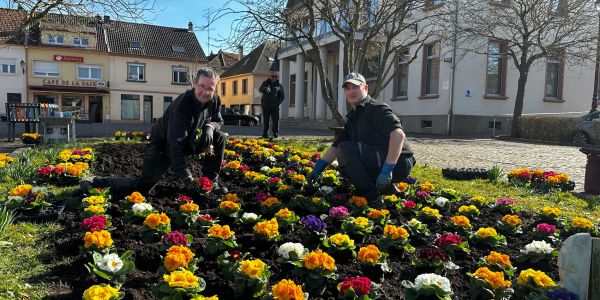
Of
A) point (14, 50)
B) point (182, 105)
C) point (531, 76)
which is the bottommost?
point (182, 105)

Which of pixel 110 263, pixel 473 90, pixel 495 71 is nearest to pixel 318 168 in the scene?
pixel 110 263

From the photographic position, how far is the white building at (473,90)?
66.1 ft

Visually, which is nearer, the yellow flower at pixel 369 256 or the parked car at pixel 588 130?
the yellow flower at pixel 369 256

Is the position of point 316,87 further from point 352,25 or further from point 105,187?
point 105,187

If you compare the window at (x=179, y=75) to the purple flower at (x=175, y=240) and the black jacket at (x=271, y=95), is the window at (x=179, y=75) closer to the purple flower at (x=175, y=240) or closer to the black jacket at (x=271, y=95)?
the black jacket at (x=271, y=95)

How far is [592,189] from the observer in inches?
234

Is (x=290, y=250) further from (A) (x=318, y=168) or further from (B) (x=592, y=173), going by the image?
(B) (x=592, y=173)

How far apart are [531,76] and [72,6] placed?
62.2ft

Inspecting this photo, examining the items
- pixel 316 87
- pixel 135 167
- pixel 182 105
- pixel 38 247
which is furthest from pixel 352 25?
pixel 316 87

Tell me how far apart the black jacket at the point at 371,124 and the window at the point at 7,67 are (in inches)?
1600

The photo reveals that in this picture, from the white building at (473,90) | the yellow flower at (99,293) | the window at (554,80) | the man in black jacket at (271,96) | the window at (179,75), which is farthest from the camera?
the window at (179,75)

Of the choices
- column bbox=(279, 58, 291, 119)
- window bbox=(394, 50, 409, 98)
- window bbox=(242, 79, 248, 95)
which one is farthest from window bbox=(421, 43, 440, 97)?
window bbox=(242, 79, 248, 95)

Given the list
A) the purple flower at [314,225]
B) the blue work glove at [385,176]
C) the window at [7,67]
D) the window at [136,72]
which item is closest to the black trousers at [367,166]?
the blue work glove at [385,176]

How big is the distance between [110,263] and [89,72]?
1652 inches
